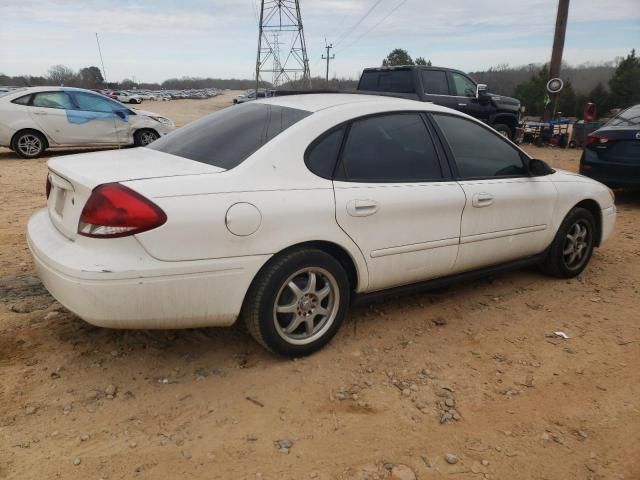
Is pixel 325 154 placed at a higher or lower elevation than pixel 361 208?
higher

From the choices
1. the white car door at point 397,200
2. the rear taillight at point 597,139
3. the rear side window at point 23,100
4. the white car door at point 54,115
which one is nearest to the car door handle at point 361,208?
the white car door at point 397,200

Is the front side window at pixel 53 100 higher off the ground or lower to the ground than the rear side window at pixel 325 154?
higher

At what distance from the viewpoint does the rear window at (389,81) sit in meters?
10.9

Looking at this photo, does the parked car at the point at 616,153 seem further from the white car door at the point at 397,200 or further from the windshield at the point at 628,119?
the white car door at the point at 397,200

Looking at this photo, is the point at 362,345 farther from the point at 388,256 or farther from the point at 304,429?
the point at 304,429

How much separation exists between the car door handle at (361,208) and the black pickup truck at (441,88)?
295 inches

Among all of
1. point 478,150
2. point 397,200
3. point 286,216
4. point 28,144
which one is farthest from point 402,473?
point 28,144

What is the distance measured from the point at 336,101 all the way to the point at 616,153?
567 centimetres

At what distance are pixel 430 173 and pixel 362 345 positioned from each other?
1.22 meters

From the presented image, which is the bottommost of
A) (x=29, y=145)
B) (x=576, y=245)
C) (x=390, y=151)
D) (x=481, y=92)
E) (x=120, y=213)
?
(x=576, y=245)

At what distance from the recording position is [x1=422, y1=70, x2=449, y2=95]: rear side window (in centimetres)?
1102

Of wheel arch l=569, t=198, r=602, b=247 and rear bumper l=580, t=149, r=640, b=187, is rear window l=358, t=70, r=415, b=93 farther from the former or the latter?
wheel arch l=569, t=198, r=602, b=247

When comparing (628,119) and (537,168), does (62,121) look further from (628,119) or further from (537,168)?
(628,119)

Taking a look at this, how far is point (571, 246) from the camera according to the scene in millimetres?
4488
